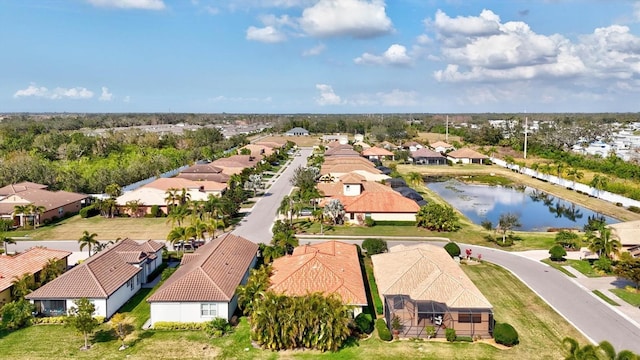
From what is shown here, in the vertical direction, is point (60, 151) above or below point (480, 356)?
above

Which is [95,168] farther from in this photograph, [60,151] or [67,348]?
[67,348]

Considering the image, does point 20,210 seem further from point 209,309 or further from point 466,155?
point 466,155

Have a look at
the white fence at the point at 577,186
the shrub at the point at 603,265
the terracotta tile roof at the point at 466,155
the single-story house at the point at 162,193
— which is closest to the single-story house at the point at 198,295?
the single-story house at the point at 162,193

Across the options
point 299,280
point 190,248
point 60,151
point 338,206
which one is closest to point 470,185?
point 338,206

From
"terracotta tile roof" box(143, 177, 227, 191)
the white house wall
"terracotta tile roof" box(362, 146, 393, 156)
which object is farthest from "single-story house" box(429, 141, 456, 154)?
the white house wall

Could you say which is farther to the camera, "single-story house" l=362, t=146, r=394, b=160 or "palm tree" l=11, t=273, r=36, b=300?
"single-story house" l=362, t=146, r=394, b=160

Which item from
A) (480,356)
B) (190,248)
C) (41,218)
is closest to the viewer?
(480,356)

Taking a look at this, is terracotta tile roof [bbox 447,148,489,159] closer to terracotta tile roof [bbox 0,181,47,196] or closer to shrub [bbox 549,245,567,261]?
shrub [bbox 549,245,567,261]
